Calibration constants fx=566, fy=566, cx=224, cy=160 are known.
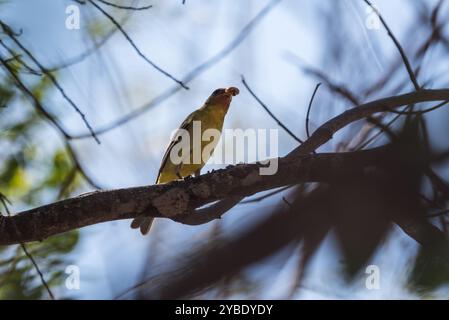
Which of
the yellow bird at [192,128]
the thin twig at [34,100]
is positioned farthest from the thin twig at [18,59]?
A: the yellow bird at [192,128]

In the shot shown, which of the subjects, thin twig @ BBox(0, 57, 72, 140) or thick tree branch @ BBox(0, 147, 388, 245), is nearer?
thick tree branch @ BBox(0, 147, 388, 245)

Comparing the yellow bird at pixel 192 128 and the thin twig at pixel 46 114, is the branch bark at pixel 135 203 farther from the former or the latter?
the yellow bird at pixel 192 128

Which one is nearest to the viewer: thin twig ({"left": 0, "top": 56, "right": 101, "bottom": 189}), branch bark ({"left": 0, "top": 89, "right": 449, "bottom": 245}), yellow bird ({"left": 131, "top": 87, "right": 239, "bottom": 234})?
branch bark ({"left": 0, "top": 89, "right": 449, "bottom": 245})

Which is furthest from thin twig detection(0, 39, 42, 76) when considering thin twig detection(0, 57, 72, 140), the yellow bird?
the yellow bird

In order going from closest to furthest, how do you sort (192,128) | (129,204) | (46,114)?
(129,204)
(46,114)
(192,128)

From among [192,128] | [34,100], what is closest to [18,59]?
[34,100]

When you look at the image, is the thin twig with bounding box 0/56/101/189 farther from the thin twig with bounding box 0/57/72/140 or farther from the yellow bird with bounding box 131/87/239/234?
the yellow bird with bounding box 131/87/239/234

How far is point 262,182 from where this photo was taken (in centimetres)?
207

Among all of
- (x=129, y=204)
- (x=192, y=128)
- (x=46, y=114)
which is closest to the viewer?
(x=129, y=204)

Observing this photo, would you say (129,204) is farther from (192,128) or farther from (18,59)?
(192,128)

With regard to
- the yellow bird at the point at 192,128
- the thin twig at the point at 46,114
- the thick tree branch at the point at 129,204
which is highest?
the yellow bird at the point at 192,128

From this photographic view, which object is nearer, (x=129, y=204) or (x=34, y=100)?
(x=129, y=204)

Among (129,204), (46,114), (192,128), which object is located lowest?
(129,204)
